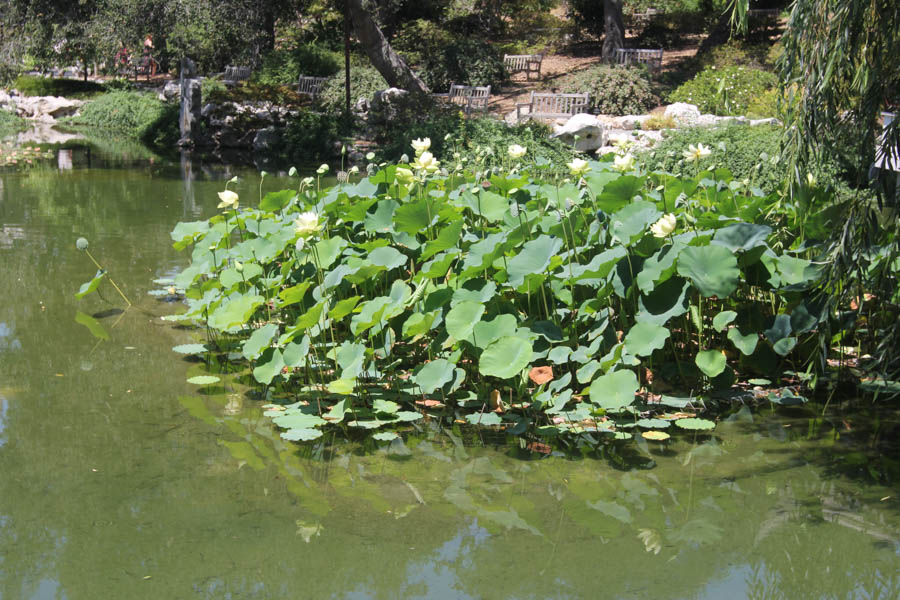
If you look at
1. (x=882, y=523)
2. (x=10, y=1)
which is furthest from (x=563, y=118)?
(x=882, y=523)

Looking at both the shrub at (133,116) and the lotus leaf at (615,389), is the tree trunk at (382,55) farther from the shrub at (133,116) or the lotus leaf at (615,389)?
the lotus leaf at (615,389)

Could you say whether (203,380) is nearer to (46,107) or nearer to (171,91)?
(171,91)

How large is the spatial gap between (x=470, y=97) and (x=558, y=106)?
1778mm

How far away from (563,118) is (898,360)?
491 inches

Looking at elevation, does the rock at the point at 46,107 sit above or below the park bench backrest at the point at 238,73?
below

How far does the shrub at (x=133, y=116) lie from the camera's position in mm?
18156

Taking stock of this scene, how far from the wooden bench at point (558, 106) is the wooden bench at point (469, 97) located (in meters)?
0.96

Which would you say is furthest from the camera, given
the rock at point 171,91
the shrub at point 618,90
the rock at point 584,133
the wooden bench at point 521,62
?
the rock at point 171,91

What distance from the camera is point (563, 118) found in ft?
51.2

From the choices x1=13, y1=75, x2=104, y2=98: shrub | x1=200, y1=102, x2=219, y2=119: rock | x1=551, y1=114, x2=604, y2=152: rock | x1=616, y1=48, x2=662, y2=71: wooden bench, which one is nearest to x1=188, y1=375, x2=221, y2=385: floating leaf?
x1=551, y1=114, x2=604, y2=152: rock

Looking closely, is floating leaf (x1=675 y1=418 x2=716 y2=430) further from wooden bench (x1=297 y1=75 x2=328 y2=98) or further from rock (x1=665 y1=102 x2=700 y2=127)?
wooden bench (x1=297 y1=75 x2=328 y2=98)

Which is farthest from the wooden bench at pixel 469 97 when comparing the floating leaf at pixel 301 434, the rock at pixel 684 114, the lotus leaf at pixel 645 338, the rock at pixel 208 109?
the floating leaf at pixel 301 434

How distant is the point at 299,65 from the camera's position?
21.8 metres

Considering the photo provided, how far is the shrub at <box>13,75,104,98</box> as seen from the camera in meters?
23.2
